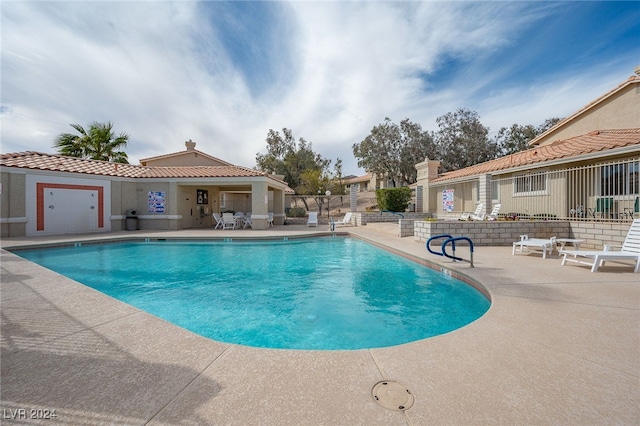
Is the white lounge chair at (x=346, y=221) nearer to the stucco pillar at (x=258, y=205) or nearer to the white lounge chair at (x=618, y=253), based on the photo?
the stucco pillar at (x=258, y=205)

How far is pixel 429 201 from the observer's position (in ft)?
68.4

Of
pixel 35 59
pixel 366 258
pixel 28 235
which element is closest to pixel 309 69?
pixel 366 258

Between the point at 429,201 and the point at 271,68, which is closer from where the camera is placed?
the point at 271,68

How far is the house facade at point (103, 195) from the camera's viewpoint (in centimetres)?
1294

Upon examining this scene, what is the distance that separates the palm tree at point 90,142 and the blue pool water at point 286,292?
13.7 meters

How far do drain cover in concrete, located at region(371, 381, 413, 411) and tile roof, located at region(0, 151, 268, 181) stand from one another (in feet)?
51.3

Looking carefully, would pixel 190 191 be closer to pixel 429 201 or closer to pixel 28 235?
pixel 28 235

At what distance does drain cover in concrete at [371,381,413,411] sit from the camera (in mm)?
1979

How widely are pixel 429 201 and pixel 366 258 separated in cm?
1288

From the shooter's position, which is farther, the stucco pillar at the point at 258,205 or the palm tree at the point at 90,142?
the palm tree at the point at 90,142

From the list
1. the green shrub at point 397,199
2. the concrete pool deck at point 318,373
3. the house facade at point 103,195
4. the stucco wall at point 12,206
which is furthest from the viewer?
the green shrub at point 397,199

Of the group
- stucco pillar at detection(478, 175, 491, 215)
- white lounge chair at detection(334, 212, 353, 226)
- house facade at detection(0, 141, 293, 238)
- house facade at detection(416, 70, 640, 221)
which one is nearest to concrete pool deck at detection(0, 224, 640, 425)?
house facade at detection(416, 70, 640, 221)

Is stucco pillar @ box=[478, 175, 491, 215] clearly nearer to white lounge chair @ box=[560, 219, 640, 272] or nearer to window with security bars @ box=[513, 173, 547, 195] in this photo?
window with security bars @ box=[513, 173, 547, 195]

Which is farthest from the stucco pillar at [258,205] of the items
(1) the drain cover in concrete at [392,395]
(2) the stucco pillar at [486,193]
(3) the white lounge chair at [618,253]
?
(1) the drain cover in concrete at [392,395]
